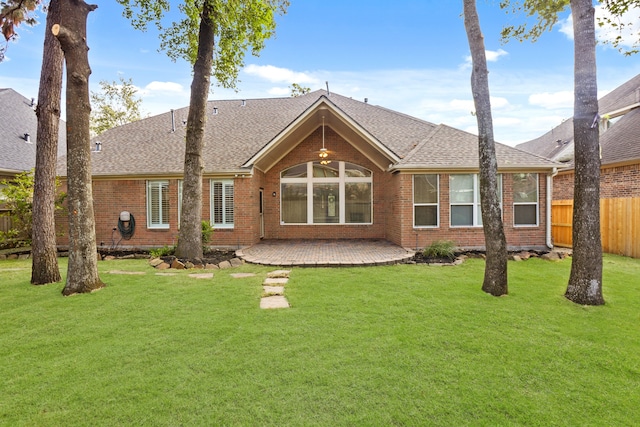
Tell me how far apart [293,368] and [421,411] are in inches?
50.3

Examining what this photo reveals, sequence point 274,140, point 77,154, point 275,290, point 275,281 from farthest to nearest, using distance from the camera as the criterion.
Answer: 1. point 274,140
2. point 275,281
3. point 275,290
4. point 77,154

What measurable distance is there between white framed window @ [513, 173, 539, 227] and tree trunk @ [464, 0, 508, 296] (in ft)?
19.5

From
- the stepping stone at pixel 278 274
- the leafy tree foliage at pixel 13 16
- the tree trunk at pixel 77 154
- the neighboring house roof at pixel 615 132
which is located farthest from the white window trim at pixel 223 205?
the neighboring house roof at pixel 615 132

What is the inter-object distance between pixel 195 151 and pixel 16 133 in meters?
11.8

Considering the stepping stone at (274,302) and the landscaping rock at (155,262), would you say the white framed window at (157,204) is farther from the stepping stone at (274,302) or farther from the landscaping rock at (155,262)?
the stepping stone at (274,302)

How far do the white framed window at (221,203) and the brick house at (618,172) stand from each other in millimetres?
11381

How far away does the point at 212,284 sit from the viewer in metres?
6.55

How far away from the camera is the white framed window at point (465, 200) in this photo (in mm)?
10500

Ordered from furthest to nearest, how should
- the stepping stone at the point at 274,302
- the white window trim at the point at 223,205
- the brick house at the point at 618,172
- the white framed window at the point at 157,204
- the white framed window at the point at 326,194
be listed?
the white framed window at the point at 326,194
the white framed window at the point at 157,204
the white window trim at the point at 223,205
the brick house at the point at 618,172
the stepping stone at the point at 274,302

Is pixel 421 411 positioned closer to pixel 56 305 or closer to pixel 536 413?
pixel 536 413

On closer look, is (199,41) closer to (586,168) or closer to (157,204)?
(157,204)

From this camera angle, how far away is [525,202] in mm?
10656

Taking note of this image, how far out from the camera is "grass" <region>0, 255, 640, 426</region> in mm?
2611

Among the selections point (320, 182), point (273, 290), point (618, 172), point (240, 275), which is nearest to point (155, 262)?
point (240, 275)
